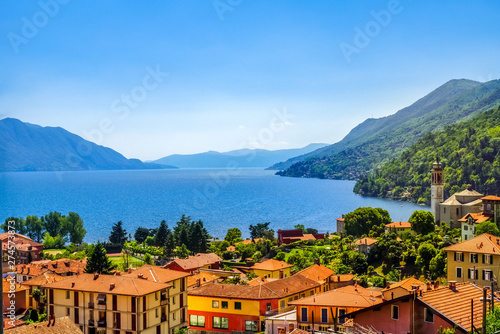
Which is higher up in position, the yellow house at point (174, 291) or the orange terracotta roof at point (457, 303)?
the orange terracotta roof at point (457, 303)

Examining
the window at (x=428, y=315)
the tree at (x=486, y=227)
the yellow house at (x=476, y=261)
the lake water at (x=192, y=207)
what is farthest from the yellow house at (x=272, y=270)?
the lake water at (x=192, y=207)

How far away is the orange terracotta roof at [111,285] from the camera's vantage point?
27953mm

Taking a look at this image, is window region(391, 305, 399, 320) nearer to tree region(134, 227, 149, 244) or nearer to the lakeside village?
the lakeside village

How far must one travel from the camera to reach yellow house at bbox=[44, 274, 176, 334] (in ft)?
90.6

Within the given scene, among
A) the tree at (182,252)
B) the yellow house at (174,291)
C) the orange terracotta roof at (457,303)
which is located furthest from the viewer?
the tree at (182,252)

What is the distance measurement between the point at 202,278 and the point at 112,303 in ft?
38.1

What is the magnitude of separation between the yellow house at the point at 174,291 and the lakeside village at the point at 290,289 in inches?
2.7

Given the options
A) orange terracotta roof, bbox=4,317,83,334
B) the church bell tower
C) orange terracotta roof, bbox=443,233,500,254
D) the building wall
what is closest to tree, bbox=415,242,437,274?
the building wall

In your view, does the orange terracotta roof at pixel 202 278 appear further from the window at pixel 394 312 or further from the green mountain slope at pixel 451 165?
the green mountain slope at pixel 451 165

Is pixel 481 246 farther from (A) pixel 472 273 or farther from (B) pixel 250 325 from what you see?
(B) pixel 250 325

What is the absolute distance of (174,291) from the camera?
31078 mm

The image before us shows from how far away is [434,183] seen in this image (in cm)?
6938

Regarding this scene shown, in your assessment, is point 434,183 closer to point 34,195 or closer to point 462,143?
point 462,143

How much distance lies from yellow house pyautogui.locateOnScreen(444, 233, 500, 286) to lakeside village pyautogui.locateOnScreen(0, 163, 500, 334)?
59 mm
